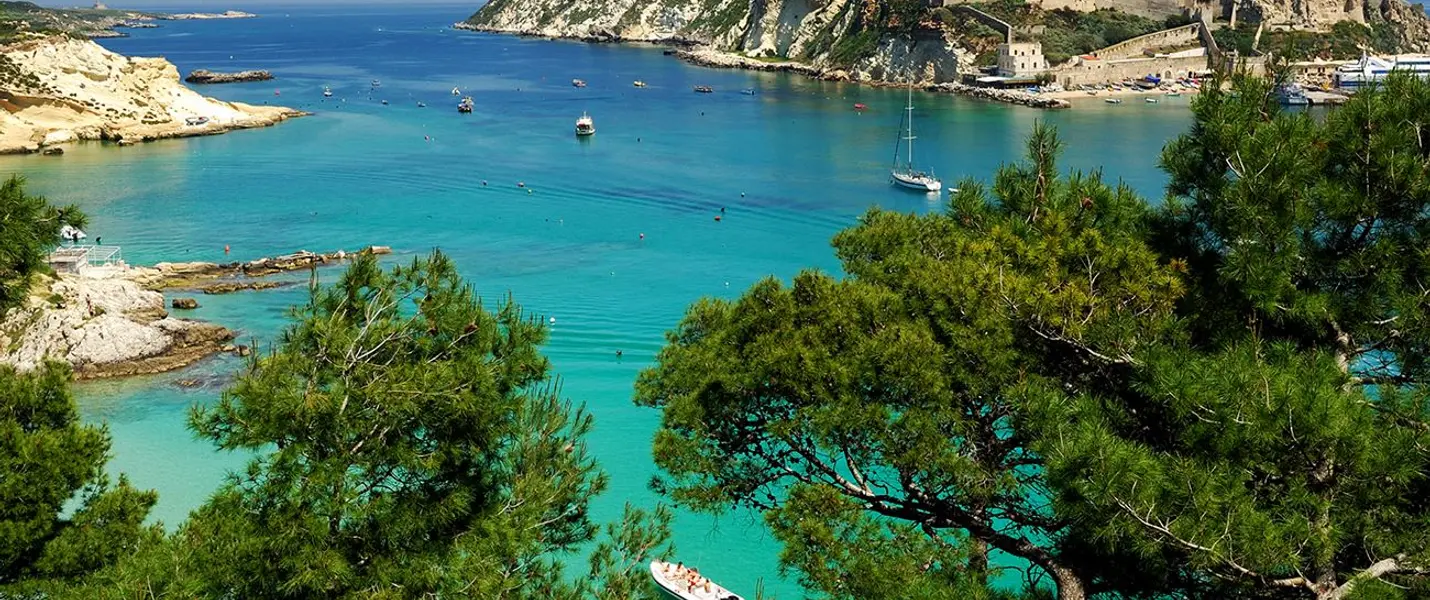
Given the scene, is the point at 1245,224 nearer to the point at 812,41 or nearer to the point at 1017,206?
the point at 1017,206

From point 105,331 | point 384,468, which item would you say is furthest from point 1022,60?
point 384,468

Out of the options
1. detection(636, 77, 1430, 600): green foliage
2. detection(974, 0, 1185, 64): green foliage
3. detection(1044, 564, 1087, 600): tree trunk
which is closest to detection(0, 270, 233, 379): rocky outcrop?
detection(636, 77, 1430, 600): green foliage

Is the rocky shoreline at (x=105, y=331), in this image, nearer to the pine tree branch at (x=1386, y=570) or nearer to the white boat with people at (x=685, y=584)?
the white boat with people at (x=685, y=584)

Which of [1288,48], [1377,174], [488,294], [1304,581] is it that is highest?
[1288,48]

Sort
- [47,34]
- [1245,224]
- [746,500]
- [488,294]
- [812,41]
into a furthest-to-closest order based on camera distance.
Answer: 1. [812,41]
2. [47,34]
3. [488,294]
4. [746,500]
5. [1245,224]

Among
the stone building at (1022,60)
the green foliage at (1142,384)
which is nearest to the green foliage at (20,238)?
the green foliage at (1142,384)

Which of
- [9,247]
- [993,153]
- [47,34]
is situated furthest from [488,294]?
[47,34]

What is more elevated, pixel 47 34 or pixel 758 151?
pixel 47 34

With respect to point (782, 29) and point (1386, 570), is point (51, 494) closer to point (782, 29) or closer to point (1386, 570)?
point (1386, 570)
